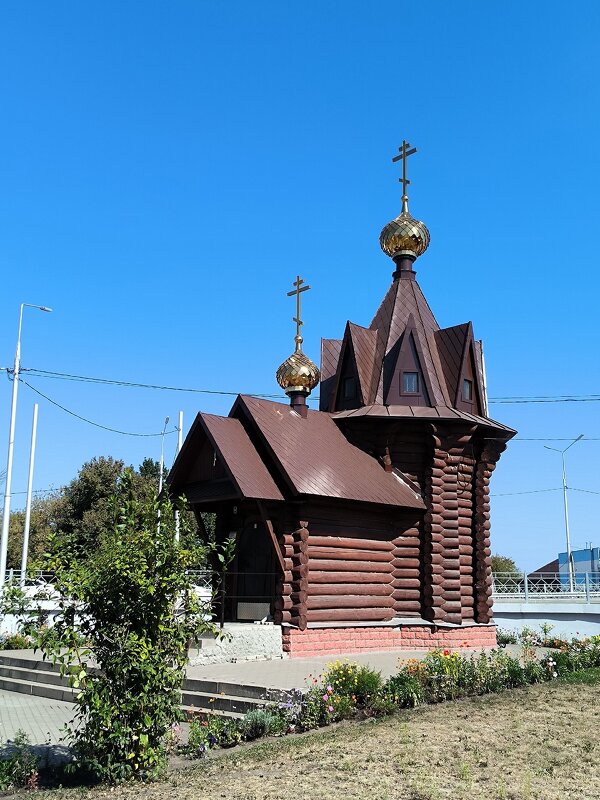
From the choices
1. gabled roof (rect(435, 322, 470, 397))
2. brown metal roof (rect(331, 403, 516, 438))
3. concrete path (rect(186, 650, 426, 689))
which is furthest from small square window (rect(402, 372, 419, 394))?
concrete path (rect(186, 650, 426, 689))

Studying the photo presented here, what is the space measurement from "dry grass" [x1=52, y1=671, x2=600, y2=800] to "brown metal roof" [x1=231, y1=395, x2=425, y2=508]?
24.4 feet

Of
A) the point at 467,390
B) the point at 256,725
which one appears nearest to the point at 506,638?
the point at 467,390

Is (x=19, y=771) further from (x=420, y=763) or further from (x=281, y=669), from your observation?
(x=281, y=669)

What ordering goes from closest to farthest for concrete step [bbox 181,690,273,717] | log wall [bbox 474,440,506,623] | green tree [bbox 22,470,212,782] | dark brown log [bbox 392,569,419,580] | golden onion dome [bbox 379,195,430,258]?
green tree [bbox 22,470,212,782] < concrete step [bbox 181,690,273,717] < dark brown log [bbox 392,569,419,580] < log wall [bbox 474,440,506,623] < golden onion dome [bbox 379,195,430,258]

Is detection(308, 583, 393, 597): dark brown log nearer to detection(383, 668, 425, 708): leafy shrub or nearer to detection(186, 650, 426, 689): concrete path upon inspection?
detection(186, 650, 426, 689): concrete path

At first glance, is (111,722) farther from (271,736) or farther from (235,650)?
(235,650)

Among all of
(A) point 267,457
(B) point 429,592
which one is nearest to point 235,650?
(A) point 267,457

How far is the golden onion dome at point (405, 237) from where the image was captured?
23.3 m

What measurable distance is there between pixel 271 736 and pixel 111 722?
2.48m

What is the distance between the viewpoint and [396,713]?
10.3 meters

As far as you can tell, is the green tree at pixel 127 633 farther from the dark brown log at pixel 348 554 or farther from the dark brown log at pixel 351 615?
the dark brown log at pixel 351 615

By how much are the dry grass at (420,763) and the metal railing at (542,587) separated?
15.6 meters

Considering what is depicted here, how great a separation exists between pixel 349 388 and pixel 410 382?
5.78ft

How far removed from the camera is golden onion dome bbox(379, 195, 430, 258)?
Answer: 23344mm
